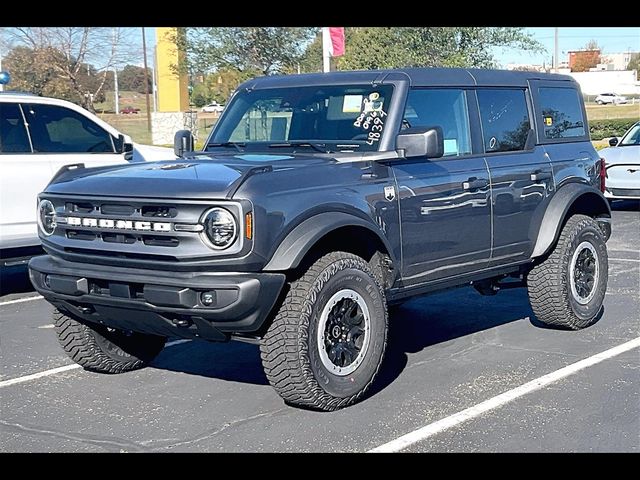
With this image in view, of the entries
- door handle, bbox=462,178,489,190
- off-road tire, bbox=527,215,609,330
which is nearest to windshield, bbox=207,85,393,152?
door handle, bbox=462,178,489,190

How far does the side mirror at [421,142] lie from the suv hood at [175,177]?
48 centimetres

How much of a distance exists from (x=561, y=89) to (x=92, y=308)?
4462mm

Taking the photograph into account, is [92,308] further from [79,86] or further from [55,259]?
[79,86]

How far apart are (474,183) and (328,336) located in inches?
69.4

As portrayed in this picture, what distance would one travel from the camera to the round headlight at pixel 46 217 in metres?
5.44

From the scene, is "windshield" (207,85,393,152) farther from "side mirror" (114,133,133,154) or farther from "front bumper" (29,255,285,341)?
"side mirror" (114,133,133,154)

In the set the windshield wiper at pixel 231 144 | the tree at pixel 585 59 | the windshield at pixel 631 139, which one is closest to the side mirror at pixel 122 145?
the windshield wiper at pixel 231 144

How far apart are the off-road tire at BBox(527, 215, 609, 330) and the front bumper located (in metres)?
2.87

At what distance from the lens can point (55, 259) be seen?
5371mm

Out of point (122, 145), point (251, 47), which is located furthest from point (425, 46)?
point (122, 145)

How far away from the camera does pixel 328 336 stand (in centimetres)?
515

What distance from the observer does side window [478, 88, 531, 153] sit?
6645mm
